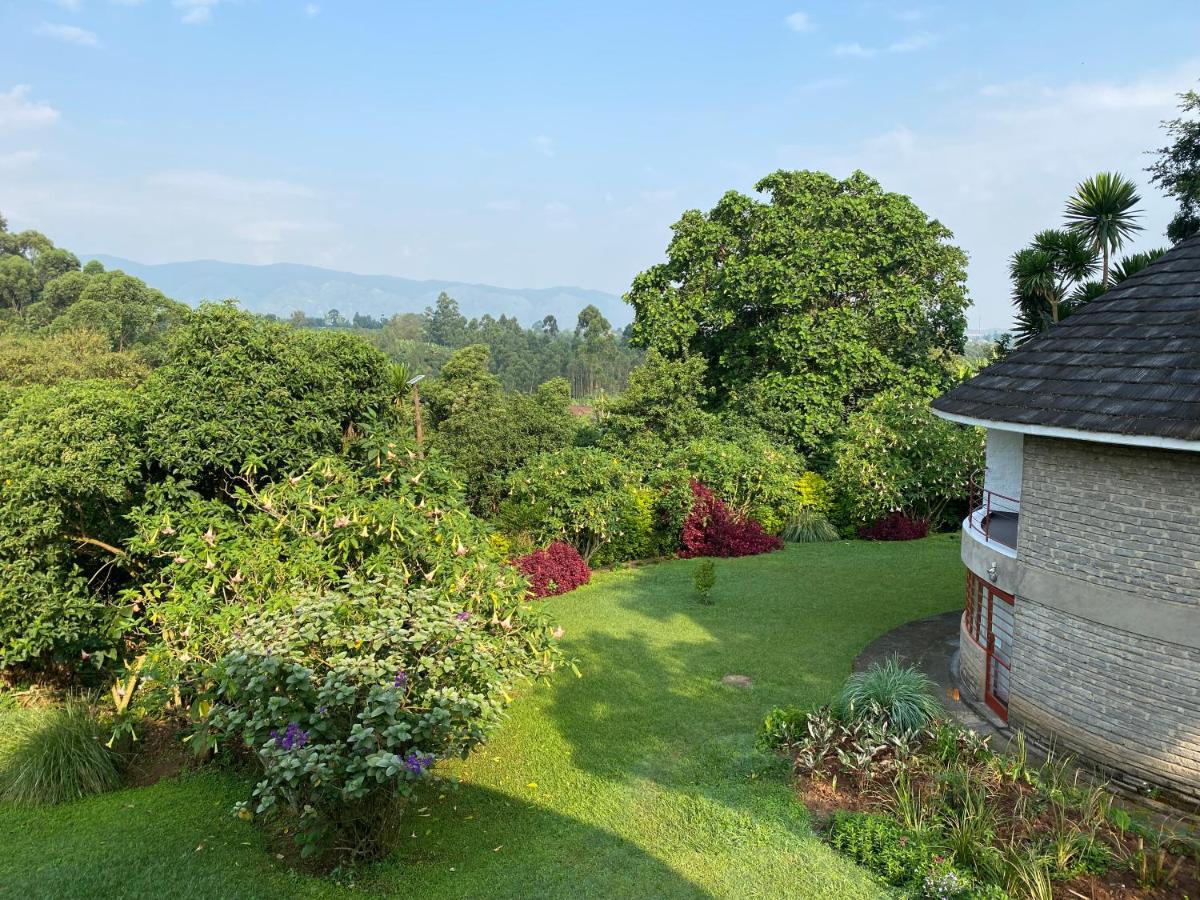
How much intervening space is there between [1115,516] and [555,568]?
36.1 ft

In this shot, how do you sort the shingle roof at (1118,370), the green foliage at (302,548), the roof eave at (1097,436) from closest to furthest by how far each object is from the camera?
the roof eave at (1097,436) → the shingle roof at (1118,370) → the green foliage at (302,548)

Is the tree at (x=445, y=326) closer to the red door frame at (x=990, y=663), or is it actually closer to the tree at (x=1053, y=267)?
the tree at (x=1053, y=267)

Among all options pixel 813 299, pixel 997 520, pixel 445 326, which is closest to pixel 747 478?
pixel 813 299

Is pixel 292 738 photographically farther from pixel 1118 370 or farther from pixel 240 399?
pixel 1118 370

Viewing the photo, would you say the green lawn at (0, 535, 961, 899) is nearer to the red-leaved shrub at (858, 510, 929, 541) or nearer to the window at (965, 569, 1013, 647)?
the window at (965, 569, 1013, 647)

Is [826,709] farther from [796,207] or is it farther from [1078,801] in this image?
[796,207]

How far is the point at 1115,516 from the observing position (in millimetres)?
7621

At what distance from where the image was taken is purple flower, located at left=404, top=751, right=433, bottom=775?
5777 millimetres

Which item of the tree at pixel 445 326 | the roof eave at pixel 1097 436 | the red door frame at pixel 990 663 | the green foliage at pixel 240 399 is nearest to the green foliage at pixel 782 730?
the red door frame at pixel 990 663

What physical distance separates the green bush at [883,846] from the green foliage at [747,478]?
13612 mm

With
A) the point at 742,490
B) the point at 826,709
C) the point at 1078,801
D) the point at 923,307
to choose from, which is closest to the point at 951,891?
the point at 1078,801

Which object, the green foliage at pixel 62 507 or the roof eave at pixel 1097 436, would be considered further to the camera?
the green foliage at pixel 62 507

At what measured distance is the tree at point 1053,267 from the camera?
1560 centimetres

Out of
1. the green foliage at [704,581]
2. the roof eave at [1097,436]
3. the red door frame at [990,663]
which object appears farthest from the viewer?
the green foliage at [704,581]
